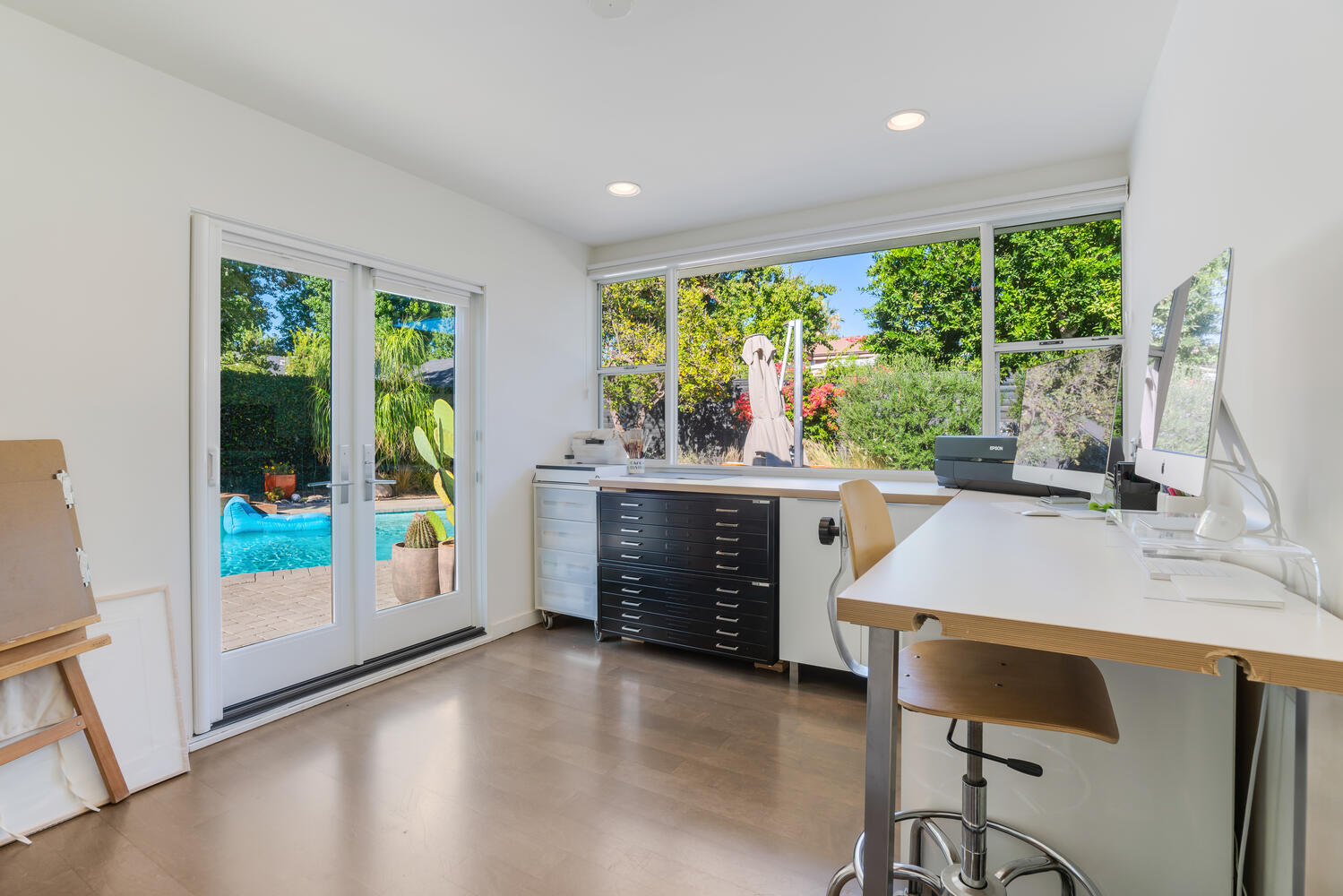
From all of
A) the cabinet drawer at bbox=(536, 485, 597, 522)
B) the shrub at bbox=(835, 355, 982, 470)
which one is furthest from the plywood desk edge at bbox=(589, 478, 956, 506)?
the shrub at bbox=(835, 355, 982, 470)

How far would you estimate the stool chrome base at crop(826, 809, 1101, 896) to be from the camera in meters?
1.30

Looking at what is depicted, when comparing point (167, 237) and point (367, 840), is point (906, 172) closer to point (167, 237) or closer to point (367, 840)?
point (167, 237)

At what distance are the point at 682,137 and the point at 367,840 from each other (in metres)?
2.95

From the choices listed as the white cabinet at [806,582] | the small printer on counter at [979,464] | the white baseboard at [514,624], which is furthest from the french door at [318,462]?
the small printer on counter at [979,464]

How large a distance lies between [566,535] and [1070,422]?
2.76m

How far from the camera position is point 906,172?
3.28 meters

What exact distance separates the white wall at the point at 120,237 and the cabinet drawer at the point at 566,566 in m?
1.93

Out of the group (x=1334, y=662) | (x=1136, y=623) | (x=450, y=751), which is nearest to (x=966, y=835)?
(x=1136, y=623)

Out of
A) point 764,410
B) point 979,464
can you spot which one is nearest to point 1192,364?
point 979,464

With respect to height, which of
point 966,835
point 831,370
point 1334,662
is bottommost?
point 966,835

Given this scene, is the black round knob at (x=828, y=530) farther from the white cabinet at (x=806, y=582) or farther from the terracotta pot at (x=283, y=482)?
the terracotta pot at (x=283, y=482)

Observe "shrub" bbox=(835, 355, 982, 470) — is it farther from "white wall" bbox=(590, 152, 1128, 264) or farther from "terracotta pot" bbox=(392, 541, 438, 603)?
"terracotta pot" bbox=(392, 541, 438, 603)

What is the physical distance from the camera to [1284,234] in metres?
1.25

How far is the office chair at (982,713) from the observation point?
3.77ft
